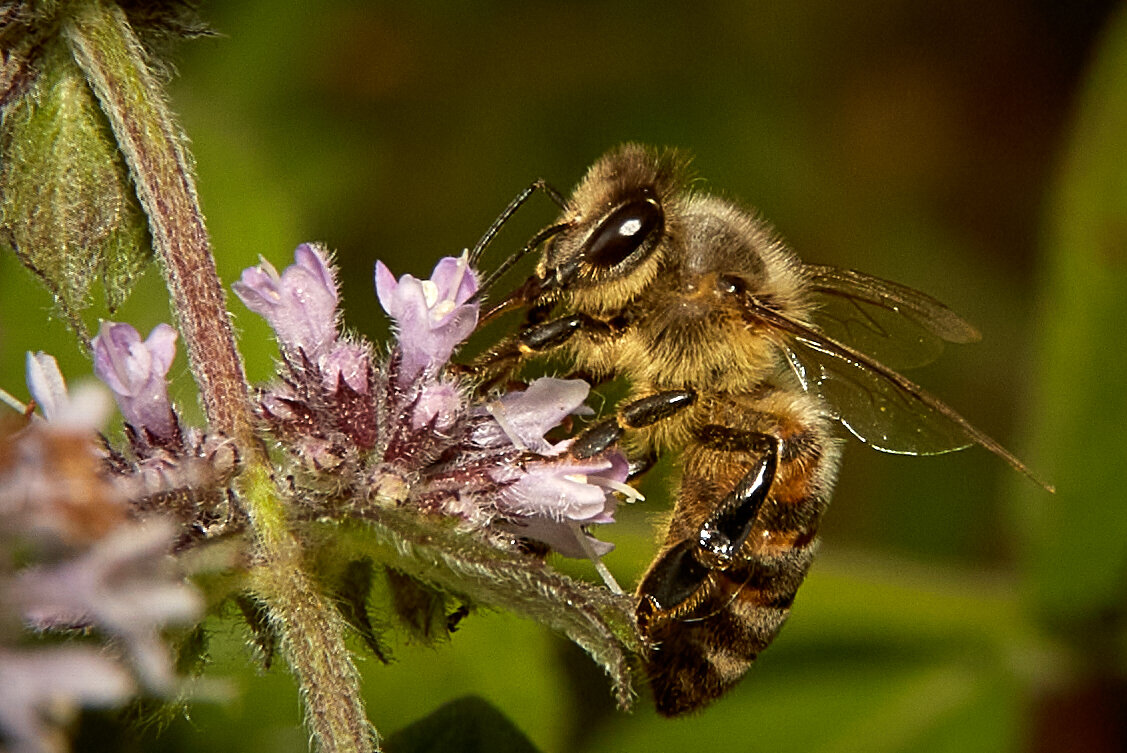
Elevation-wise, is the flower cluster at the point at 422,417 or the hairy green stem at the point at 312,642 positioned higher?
the flower cluster at the point at 422,417

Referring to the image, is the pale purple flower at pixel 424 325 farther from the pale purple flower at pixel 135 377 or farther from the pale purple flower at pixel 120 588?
the pale purple flower at pixel 120 588

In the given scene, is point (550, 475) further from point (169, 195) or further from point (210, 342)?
point (169, 195)

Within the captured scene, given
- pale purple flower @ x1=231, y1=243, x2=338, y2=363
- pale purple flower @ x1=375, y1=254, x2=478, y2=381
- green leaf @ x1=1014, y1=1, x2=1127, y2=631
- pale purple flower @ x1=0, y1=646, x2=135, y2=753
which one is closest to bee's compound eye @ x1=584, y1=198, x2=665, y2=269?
pale purple flower @ x1=375, y1=254, x2=478, y2=381

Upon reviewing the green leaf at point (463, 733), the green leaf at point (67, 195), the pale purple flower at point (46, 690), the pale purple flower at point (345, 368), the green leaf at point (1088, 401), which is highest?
the green leaf at point (1088, 401)

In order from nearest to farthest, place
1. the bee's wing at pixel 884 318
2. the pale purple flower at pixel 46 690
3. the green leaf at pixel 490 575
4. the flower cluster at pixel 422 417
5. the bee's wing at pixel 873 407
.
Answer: the pale purple flower at pixel 46 690, the green leaf at pixel 490 575, the flower cluster at pixel 422 417, the bee's wing at pixel 873 407, the bee's wing at pixel 884 318

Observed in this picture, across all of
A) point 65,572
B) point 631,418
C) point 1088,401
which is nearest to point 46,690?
point 65,572

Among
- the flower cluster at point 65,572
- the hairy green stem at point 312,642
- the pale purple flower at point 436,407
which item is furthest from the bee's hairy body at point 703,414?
the flower cluster at point 65,572
